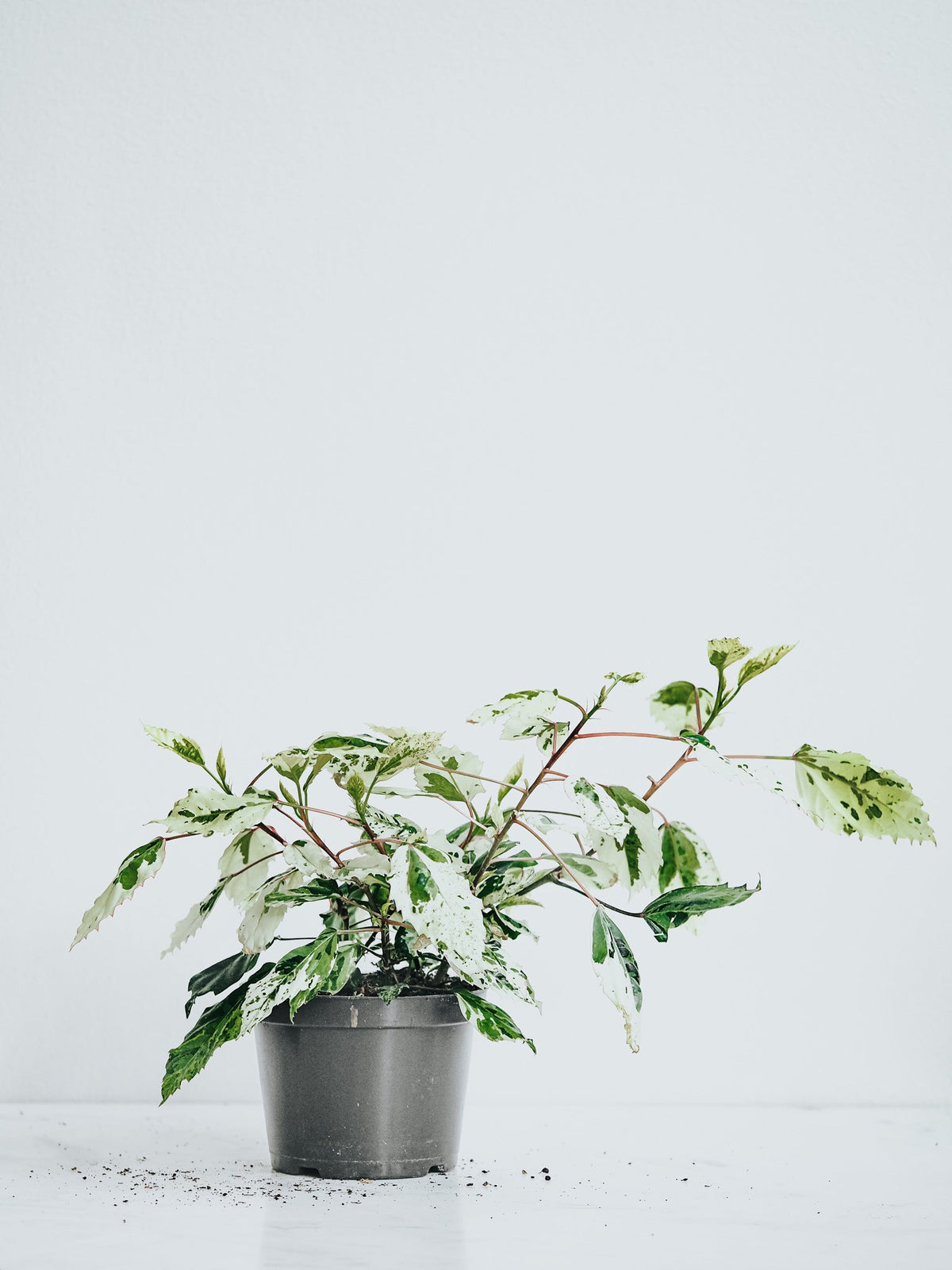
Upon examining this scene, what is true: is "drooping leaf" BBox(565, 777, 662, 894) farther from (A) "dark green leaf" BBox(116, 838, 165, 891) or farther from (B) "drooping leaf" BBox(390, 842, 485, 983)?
(A) "dark green leaf" BBox(116, 838, 165, 891)

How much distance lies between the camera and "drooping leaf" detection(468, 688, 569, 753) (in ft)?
2.54

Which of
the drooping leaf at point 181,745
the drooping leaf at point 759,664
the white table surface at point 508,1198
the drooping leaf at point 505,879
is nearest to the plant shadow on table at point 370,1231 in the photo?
the white table surface at point 508,1198

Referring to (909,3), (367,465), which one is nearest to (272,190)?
(367,465)

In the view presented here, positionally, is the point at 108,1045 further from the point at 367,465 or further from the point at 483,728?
the point at 367,465

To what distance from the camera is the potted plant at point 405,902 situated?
76 cm

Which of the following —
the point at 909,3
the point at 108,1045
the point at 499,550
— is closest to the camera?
the point at 108,1045

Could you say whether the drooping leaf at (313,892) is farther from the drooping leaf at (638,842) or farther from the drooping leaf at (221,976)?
the drooping leaf at (638,842)

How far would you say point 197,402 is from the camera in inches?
50.2

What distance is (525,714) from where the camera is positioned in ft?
2.59

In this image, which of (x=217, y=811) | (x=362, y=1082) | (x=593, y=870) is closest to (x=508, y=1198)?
(x=362, y=1082)

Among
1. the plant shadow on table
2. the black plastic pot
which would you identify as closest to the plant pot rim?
the black plastic pot

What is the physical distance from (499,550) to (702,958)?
1.69 feet

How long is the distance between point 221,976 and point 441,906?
240 mm

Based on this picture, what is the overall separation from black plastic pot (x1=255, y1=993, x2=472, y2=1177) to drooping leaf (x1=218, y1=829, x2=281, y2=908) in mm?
93
